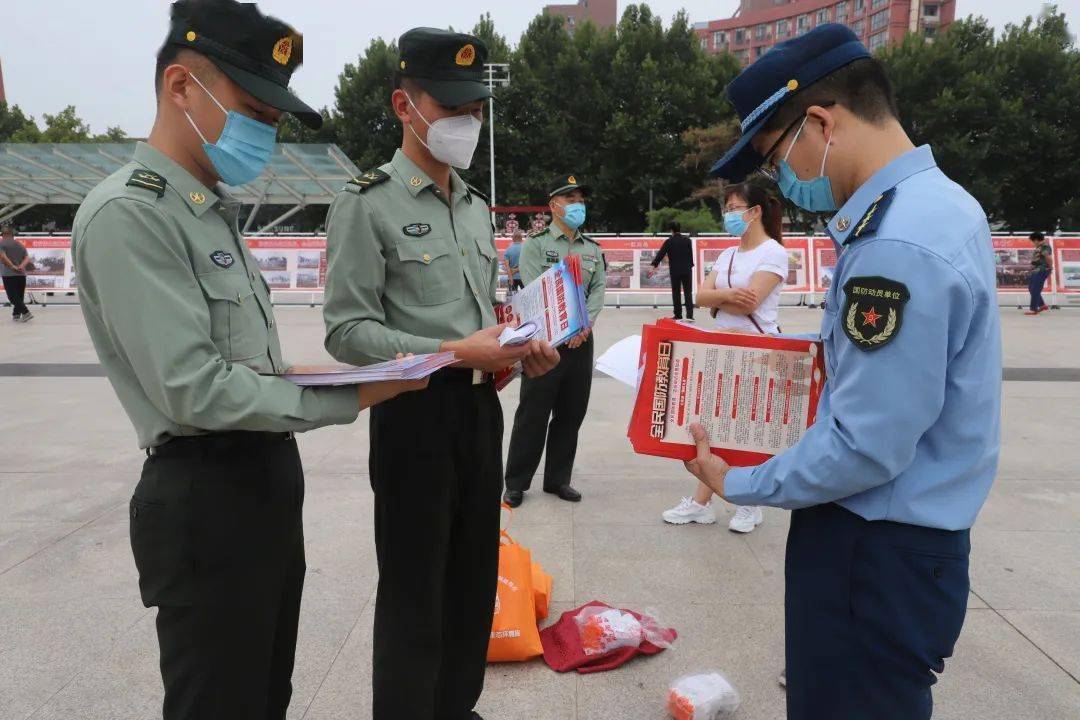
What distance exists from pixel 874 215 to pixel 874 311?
19 cm

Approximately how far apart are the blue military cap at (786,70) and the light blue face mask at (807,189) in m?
0.08

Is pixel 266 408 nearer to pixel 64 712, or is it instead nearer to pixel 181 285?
pixel 181 285

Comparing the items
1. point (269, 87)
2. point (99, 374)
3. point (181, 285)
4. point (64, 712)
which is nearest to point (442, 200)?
point (269, 87)

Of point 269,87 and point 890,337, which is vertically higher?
point 269,87

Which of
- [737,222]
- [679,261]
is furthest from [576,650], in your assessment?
[679,261]

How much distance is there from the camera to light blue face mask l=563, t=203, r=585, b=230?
4.82m

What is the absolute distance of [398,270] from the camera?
1993mm

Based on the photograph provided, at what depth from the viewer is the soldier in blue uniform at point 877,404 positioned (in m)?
1.18

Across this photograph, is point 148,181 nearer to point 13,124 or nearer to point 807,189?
point 807,189

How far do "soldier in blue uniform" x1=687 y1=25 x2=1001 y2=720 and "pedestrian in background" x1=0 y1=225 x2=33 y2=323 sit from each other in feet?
46.8

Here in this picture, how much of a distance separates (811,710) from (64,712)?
7.63 ft

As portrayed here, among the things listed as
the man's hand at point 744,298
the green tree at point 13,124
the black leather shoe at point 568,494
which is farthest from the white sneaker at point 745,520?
the green tree at point 13,124

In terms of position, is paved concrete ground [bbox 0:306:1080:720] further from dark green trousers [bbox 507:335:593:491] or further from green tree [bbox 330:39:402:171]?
green tree [bbox 330:39:402:171]

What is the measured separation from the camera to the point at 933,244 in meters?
1.17
